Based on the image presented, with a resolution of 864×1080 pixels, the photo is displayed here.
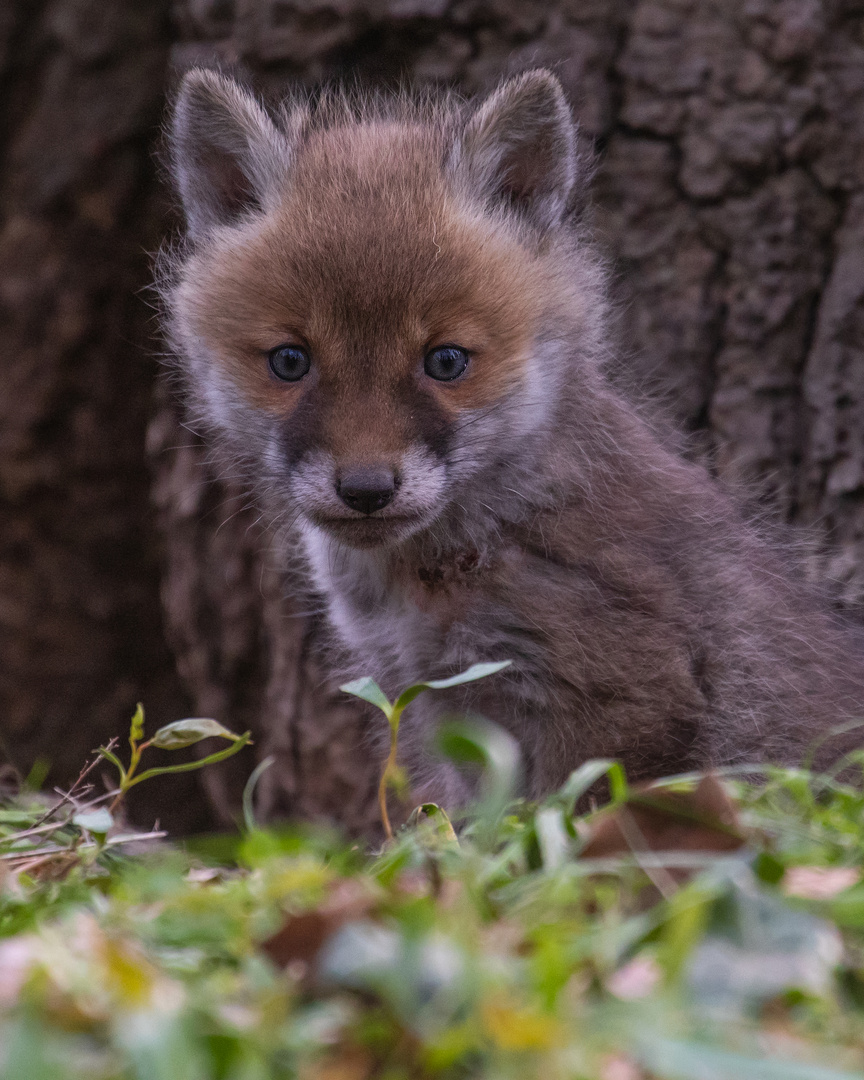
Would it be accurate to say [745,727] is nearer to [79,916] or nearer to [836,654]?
[836,654]

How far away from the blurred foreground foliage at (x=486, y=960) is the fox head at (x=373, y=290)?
5.32 feet

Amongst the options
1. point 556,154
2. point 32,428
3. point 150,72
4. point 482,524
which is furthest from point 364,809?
point 150,72

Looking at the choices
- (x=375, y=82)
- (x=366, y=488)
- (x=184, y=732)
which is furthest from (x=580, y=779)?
(x=375, y=82)

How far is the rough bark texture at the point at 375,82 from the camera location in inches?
175

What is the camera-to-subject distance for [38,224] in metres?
5.88

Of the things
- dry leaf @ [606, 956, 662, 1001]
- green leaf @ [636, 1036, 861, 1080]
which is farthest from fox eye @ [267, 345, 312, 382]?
green leaf @ [636, 1036, 861, 1080]

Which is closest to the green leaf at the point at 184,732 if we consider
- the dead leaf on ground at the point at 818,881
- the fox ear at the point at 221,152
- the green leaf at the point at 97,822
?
the green leaf at the point at 97,822

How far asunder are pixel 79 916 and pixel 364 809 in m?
3.87

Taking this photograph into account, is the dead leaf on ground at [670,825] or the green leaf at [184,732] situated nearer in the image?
the dead leaf on ground at [670,825]

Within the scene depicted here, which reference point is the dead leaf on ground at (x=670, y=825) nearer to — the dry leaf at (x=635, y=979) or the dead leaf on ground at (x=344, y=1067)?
the dry leaf at (x=635, y=979)

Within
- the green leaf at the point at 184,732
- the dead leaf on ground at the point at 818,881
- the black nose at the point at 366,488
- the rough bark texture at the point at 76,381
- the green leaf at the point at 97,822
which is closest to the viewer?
the dead leaf on ground at the point at 818,881

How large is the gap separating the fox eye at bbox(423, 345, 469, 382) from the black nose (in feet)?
1.23

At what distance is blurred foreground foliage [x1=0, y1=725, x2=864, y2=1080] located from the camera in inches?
45.1

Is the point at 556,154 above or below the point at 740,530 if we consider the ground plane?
above
